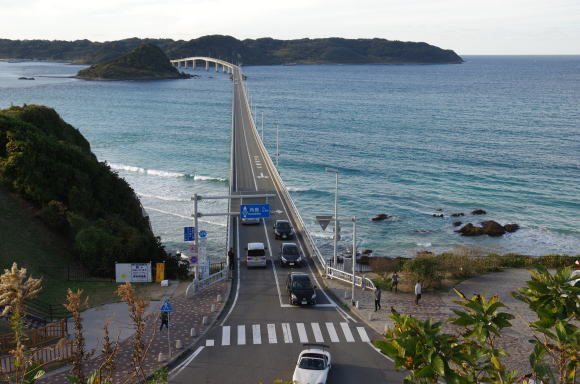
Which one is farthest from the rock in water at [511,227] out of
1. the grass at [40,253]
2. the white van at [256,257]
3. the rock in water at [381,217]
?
the grass at [40,253]

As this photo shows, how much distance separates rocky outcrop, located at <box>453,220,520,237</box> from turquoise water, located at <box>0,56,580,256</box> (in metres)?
0.93

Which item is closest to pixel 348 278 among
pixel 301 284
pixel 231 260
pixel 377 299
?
pixel 301 284

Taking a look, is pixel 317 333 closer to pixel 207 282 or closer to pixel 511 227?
pixel 207 282

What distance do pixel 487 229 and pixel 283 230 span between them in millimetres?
21900

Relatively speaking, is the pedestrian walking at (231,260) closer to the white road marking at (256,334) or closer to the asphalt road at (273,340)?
the asphalt road at (273,340)

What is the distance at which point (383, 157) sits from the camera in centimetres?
8538

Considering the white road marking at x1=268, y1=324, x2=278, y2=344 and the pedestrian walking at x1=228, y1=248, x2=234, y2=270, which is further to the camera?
Answer: the pedestrian walking at x1=228, y1=248, x2=234, y2=270

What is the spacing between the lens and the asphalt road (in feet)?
69.9

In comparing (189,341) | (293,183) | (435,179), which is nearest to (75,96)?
(293,183)

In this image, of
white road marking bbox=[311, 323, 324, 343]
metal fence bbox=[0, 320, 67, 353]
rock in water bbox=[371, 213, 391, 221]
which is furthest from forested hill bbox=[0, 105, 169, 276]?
rock in water bbox=[371, 213, 391, 221]

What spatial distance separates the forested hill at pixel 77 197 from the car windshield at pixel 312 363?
1584cm

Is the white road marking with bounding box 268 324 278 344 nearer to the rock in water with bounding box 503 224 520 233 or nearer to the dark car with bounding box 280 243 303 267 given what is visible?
the dark car with bounding box 280 243 303 267

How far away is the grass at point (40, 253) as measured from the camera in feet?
95.7

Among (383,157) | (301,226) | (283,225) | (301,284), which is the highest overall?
(383,157)
